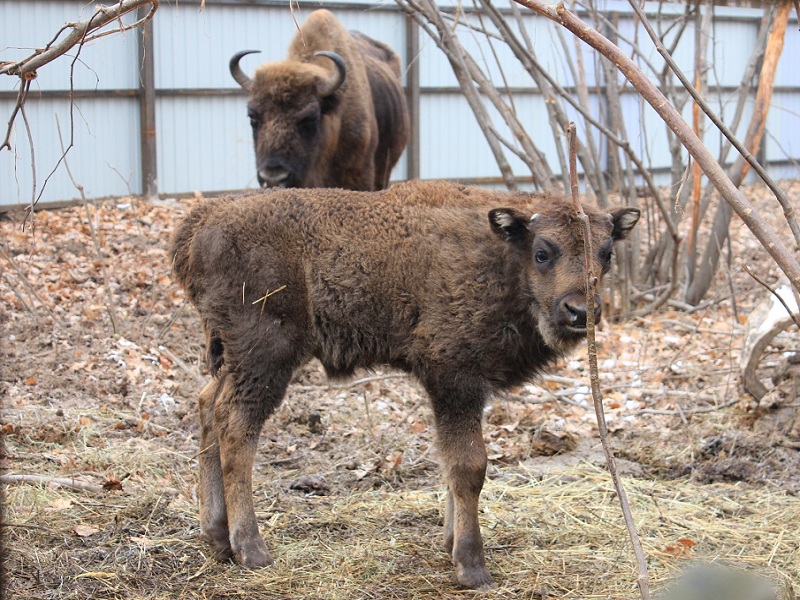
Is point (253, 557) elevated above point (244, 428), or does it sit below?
below

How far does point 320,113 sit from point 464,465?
19.1 feet

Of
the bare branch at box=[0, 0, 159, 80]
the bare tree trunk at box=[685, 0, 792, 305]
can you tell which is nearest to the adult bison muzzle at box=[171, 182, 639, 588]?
the bare branch at box=[0, 0, 159, 80]

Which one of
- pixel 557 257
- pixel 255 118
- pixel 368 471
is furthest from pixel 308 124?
pixel 557 257

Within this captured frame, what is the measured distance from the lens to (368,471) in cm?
651

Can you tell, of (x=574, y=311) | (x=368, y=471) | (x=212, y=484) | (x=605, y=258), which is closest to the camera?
(x=574, y=311)

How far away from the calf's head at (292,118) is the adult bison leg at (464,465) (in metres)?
4.92

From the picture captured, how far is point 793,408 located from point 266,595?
4.17m

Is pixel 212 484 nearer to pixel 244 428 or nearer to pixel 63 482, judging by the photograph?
pixel 244 428

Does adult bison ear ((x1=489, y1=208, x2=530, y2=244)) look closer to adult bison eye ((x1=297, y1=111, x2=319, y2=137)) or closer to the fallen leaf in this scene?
the fallen leaf

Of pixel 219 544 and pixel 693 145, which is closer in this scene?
pixel 693 145

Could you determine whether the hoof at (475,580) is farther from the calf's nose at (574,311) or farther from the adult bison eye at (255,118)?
the adult bison eye at (255,118)

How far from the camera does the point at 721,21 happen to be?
20578 mm

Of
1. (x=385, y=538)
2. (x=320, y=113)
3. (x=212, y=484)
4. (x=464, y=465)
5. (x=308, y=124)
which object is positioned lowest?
(x=385, y=538)

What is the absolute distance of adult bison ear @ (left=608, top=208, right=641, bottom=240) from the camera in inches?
201
